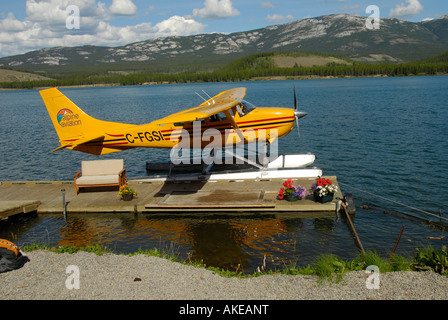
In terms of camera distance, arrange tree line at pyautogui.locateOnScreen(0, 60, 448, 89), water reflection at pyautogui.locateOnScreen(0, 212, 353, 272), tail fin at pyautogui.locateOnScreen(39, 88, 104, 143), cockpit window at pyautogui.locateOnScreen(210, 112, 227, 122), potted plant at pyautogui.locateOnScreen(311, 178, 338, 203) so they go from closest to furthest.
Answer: water reflection at pyautogui.locateOnScreen(0, 212, 353, 272) < potted plant at pyautogui.locateOnScreen(311, 178, 338, 203) < cockpit window at pyautogui.locateOnScreen(210, 112, 227, 122) < tail fin at pyautogui.locateOnScreen(39, 88, 104, 143) < tree line at pyautogui.locateOnScreen(0, 60, 448, 89)

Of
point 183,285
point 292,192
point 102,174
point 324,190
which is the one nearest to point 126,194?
point 102,174

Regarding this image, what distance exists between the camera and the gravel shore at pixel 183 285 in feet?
19.6

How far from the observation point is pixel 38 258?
7910 mm

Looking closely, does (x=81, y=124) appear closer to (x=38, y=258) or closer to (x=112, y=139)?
(x=112, y=139)

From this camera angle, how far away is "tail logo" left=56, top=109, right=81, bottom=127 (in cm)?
1350

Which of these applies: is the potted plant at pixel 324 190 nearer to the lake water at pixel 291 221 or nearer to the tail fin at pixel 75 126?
the lake water at pixel 291 221

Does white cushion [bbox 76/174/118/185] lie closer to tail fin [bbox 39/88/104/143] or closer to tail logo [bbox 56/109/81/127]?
tail fin [bbox 39/88/104/143]

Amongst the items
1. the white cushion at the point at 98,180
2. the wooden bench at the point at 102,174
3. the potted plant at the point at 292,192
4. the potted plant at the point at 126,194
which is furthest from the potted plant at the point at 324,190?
the white cushion at the point at 98,180

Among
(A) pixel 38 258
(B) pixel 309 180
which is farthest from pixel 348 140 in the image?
(A) pixel 38 258

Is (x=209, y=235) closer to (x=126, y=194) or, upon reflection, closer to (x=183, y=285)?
(x=126, y=194)

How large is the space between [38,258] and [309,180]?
8.53 m

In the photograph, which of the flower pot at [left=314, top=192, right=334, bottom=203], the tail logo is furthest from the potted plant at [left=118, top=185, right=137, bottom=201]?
the flower pot at [left=314, top=192, right=334, bottom=203]

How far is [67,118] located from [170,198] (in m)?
4.93

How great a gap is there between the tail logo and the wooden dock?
2302 millimetres
